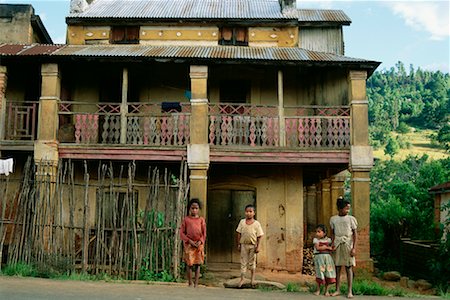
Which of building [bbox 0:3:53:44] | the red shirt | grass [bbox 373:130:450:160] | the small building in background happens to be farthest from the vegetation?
the red shirt

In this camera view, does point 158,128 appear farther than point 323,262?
Yes

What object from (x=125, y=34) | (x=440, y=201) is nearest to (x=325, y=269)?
(x=125, y=34)

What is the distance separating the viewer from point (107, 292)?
754 cm

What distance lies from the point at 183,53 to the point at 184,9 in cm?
436

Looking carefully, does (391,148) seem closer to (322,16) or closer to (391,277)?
(322,16)

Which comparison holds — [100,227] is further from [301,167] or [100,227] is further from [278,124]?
[301,167]

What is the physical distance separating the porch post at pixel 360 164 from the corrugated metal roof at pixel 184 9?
427 centimetres

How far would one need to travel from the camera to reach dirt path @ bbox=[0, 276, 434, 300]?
7039 mm

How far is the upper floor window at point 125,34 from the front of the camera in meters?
15.8

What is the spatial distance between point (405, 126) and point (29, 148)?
184 feet

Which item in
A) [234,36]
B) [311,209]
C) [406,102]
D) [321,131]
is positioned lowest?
[311,209]

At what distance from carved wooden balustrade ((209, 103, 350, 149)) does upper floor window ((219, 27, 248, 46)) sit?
3.85 metres

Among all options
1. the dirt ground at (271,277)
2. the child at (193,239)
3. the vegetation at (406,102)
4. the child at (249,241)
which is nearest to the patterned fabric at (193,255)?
the child at (193,239)

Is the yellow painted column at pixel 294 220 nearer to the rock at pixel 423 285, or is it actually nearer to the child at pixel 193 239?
the rock at pixel 423 285
